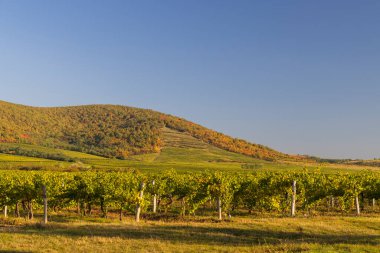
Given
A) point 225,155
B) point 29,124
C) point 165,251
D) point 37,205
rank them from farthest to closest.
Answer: point 29,124 < point 225,155 < point 37,205 < point 165,251

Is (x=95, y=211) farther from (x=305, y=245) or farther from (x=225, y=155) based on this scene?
(x=225, y=155)

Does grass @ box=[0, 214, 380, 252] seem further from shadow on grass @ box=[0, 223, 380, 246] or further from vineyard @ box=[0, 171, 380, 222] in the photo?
vineyard @ box=[0, 171, 380, 222]

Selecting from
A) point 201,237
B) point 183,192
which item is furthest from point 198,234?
point 183,192

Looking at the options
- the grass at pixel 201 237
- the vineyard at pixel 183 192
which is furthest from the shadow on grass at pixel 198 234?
the vineyard at pixel 183 192

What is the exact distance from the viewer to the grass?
1820cm

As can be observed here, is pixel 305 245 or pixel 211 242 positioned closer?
pixel 305 245

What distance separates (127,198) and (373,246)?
68.4ft

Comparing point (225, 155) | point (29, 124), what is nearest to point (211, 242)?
point (225, 155)

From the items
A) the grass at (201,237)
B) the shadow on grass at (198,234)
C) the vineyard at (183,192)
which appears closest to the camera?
the grass at (201,237)

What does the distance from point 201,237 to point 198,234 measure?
3.14 feet

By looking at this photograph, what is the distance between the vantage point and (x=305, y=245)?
704 inches

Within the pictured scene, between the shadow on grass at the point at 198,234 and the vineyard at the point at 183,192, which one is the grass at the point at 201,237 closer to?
the shadow on grass at the point at 198,234

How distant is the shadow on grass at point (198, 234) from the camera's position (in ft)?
66.4

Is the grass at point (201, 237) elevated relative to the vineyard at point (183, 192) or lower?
lower
